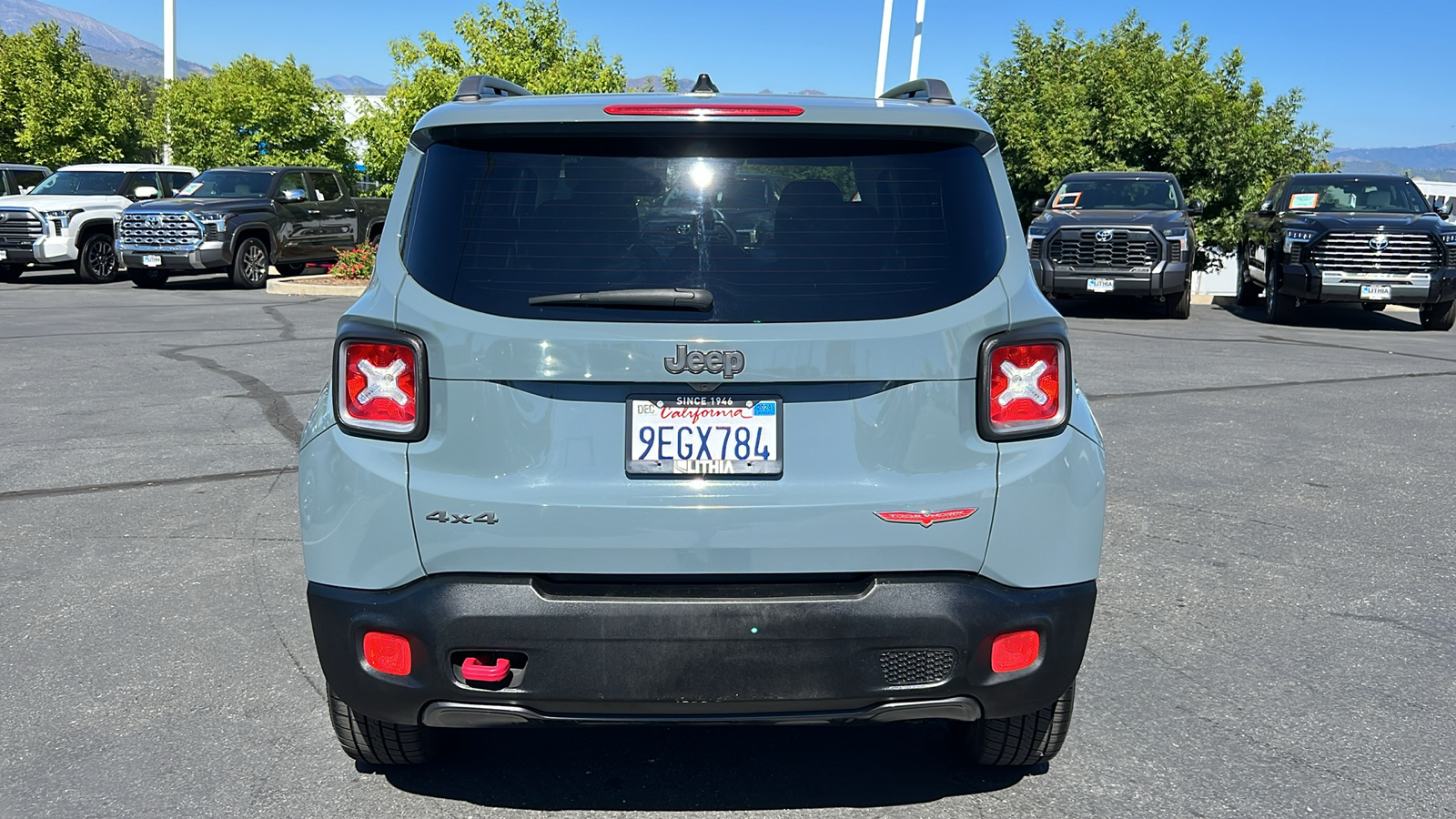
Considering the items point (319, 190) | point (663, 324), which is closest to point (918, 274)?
point (663, 324)

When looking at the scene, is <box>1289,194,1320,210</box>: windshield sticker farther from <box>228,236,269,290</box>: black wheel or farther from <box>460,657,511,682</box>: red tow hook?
<box>460,657,511,682</box>: red tow hook

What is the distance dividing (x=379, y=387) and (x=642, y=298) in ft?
2.12

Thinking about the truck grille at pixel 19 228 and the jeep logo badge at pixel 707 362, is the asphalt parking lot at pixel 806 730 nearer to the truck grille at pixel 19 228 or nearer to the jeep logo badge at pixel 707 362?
the jeep logo badge at pixel 707 362

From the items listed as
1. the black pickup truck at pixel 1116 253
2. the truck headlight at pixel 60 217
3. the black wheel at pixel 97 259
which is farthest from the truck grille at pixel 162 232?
the black pickup truck at pixel 1116 253

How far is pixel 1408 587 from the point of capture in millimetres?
5402

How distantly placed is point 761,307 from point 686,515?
1.62 ft

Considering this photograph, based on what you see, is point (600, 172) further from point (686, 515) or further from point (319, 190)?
point (319, 190)

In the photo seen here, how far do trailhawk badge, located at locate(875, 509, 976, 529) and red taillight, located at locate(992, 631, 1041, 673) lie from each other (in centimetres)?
31

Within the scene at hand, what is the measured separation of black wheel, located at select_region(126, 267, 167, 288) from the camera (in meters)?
21.8

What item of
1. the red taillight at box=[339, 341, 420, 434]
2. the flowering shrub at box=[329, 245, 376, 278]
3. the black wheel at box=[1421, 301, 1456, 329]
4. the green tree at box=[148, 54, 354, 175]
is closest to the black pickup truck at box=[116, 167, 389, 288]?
the flowering shrub at box=[329, 245, 376, 278]

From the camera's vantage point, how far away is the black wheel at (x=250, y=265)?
21.2 m

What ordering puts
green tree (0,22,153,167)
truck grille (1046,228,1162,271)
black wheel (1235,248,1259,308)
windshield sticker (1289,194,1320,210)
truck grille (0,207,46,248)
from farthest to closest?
green tree (0,22,153,167)
truck grille (0,207,46,248)
black wheel (1235,248,1259,308)
windshield sticker (1289,194,1320,210)
truck grille (1046,228,1162,271)

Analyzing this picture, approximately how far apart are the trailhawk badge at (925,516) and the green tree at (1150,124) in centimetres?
2280

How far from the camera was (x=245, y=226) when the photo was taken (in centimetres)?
2123
